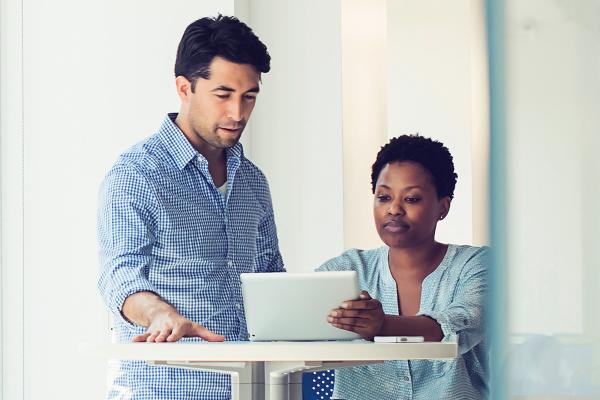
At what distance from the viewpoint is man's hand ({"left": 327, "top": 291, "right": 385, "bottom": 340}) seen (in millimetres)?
1834

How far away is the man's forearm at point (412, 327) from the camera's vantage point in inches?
80.5

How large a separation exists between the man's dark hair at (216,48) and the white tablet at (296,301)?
2.07 feet

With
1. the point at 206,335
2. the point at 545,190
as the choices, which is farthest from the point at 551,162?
the point at 206,335

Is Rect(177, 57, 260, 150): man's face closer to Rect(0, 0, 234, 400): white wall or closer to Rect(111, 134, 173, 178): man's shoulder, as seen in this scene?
Rect(111, 134, 173, 178): man's shoulder

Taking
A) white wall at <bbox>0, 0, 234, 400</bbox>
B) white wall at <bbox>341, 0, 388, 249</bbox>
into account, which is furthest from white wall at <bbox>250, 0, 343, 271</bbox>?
white wall at <bbox>0, 0, 234, 400</bbox>

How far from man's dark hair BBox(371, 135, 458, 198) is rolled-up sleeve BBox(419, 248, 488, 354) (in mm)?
323

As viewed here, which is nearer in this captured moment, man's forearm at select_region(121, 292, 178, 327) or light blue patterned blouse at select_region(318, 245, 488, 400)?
man's forearm at select_region(121, 292, 178, 327)

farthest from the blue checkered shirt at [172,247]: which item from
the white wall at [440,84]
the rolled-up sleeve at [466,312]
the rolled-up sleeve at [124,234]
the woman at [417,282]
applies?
the white wall at [440,84]

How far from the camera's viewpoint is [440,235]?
3.70 metres

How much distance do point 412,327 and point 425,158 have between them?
2.18ft

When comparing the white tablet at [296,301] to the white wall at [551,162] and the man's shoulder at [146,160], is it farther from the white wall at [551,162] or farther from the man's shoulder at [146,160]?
the white wall at [551,162]

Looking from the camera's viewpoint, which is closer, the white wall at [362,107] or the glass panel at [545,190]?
the glass panel at [545,190]

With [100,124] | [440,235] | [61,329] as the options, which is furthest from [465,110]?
[61,329]

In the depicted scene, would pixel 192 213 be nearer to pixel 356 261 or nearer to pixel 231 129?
pixel 231 129
